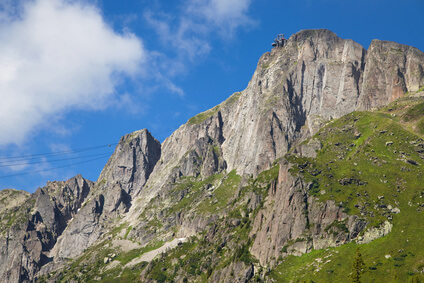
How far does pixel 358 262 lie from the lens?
517ft

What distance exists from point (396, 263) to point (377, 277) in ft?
37.5

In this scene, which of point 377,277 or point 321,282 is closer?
point 377,277

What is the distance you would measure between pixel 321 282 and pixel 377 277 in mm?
25060

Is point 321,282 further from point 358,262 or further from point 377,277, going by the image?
point 358,262

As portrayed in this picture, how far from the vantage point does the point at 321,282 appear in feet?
655

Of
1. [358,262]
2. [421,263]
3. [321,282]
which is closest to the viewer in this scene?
[358,262]

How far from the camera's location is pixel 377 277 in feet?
612

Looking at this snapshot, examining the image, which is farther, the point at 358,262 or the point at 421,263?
the point at 421,263

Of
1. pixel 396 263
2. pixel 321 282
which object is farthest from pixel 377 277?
pixel 321 282

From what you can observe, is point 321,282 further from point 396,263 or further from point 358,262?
point 358,262

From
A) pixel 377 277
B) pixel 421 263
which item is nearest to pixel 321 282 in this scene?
pixel 377 277

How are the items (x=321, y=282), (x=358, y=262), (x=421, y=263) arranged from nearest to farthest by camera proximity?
(x=358, y=262) → (x=421, y=263) → (x=321, y=282)

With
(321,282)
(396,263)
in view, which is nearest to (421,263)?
(396,263)

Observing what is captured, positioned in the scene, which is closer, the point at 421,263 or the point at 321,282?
the point at 421,263
